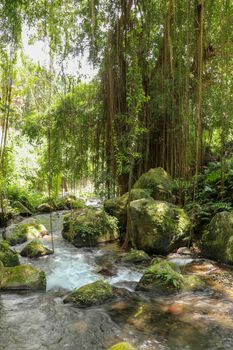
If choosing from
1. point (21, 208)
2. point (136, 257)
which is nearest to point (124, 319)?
point (136, 257)

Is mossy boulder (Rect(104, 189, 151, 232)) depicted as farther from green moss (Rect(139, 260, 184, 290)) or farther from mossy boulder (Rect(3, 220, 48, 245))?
green moss (Rect(139, 260, 184, 290))

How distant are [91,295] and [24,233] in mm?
3735

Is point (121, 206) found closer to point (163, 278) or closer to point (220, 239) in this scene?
point (220, 239)

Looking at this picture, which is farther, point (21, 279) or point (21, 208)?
point (21, 208)

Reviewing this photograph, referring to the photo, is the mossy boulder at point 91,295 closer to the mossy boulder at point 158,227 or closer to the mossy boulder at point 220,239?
the mossy boulder at point 158,227

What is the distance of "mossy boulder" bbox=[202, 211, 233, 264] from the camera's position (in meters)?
5.29

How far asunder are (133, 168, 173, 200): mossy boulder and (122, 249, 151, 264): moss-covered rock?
1.92 m

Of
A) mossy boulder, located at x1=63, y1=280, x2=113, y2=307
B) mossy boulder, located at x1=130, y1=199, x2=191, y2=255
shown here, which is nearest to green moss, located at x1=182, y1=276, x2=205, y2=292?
mossy boulder, located at x1=63, y1=280, x2=113, y2=307

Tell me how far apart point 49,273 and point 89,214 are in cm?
208

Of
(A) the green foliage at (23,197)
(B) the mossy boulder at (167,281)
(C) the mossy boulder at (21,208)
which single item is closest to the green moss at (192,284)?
(B) the mossy boulder at (167,281)

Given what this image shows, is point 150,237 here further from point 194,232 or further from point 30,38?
point 30,38

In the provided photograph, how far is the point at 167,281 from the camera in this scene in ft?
13.9

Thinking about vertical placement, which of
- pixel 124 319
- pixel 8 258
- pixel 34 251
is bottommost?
pixel 124 319

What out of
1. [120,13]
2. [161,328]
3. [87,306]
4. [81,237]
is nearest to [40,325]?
[87,306]
